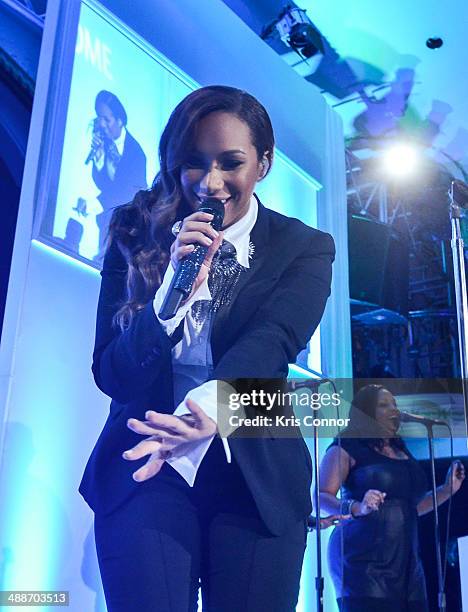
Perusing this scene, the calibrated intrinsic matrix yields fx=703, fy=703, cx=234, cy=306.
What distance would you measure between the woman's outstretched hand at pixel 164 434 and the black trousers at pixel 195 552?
0.03 meters

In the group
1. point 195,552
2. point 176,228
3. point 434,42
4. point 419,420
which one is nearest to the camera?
point 195,552

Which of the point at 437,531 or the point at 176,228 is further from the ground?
the point at 176,228

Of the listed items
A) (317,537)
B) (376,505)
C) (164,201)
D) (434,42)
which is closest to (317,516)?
(317,537)

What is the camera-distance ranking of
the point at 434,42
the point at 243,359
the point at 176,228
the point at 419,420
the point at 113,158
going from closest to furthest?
the point at 243,359, the point at 176,228, the point at 113,158, the point at 419,420, the point at 434,42

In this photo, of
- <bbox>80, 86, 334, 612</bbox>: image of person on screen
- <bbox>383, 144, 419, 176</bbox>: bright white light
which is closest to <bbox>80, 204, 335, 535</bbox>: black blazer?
<bbox>80, 86, 334, 612</bbox>: image of person on screen

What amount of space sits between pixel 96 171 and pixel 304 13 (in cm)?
149

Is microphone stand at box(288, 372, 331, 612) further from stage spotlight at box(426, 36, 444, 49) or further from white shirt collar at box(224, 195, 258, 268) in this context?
stage spotlight at box(426, 36, 444, 49)

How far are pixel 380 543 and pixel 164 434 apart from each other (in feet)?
2.86

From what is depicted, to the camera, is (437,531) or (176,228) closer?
(176,228)

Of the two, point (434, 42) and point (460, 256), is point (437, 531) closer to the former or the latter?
point (460, 256)

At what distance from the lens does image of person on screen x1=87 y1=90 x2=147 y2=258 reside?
5.62ft

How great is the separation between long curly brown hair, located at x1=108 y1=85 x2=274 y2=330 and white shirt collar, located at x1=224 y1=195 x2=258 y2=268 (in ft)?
0.38

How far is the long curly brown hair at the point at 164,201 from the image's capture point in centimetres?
158

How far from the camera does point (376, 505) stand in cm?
194
